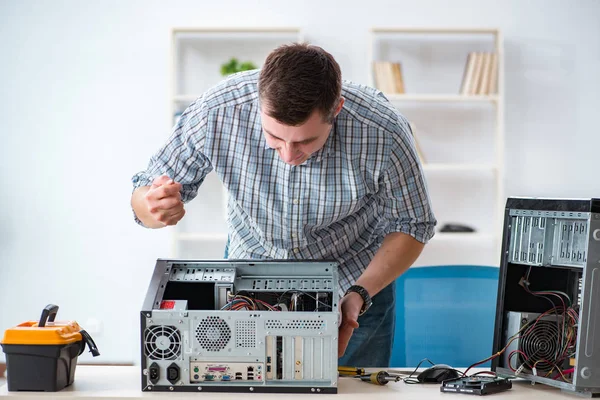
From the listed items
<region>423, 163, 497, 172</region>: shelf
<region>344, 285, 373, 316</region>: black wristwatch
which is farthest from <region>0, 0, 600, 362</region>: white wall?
<region>344, 285, 373, 316</region>: black wristwatch

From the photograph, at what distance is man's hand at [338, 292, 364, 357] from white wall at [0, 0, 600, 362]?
2401 millimetres

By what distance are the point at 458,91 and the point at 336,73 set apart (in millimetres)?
2485

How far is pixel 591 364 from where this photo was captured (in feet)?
4.32

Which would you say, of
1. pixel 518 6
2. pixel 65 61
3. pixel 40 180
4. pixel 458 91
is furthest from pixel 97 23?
pixel 518 6

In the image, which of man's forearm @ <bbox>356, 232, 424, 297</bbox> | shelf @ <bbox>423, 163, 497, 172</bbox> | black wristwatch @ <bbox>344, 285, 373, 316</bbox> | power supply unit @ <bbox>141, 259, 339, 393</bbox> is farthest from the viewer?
shelf @ <bbox>423, 163, 497, 172</bbox>

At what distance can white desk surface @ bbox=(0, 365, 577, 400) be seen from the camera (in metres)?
1.27

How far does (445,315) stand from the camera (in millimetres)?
2031

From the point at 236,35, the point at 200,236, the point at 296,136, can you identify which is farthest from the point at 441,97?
the point at 296,136

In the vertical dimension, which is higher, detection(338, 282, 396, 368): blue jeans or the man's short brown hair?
the man's short brown hair

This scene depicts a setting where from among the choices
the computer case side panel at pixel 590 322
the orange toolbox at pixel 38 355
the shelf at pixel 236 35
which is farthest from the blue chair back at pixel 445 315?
the shelf at pixel 236 35

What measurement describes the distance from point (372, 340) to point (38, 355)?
960 mm

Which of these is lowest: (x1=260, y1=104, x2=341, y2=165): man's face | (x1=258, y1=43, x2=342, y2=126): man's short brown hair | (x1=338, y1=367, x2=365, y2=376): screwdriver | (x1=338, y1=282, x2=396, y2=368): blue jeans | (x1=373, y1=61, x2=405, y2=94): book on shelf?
(x1=338, y1=282, x2=396, y2=368): blue jeans

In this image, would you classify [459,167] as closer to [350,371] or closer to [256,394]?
[350,371]

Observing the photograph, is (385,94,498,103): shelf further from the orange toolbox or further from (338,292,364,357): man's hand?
the orange toolbox
